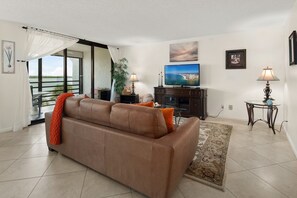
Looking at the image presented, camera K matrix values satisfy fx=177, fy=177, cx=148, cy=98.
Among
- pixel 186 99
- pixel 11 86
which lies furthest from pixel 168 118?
pixel 11 86

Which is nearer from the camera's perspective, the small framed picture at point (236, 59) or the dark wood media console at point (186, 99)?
the small framed picture at point (236, 59)

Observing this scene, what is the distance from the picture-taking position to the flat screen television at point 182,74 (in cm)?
493

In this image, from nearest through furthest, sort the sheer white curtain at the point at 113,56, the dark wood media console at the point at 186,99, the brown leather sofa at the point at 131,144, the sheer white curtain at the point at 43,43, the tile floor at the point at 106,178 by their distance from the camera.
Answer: the brown leather sofa at the point at 131,144
the tile floor at the point at 106,178
the sheer white curtain at the point at 43,43
the dark wood media console at the point at 186,99
the sheer white curtain at the point at 113,56

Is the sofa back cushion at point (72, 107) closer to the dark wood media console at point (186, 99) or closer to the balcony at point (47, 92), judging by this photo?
the balcony at point (47, 92)

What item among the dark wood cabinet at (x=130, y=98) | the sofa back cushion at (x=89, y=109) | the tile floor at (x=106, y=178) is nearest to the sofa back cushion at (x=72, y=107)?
the sofa back cushion at (x=89, y=109)

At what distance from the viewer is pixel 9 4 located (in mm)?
2797

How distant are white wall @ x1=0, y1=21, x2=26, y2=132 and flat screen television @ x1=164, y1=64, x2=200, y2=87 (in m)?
3.66

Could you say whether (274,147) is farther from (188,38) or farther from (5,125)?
(5,125)

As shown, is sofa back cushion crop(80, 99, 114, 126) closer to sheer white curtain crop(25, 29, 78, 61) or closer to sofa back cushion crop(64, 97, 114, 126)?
sofa back cushion crop(64, 97, 114, 126)

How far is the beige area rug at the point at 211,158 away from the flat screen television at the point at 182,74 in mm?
1674

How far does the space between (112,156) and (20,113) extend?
322cm

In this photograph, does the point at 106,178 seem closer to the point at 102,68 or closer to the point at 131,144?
the point at 131,144

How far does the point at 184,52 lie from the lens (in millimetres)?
5289

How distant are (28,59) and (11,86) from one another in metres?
0.69
